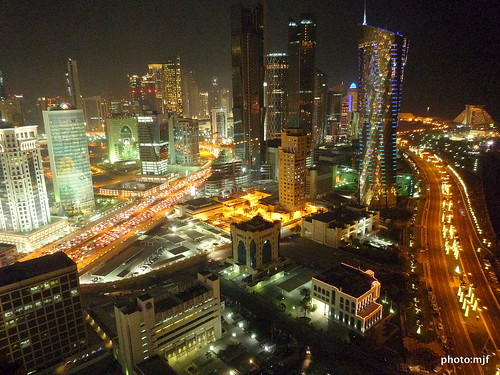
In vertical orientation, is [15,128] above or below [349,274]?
above

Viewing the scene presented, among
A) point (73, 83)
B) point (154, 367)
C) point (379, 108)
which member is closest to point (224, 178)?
point (379, 108)

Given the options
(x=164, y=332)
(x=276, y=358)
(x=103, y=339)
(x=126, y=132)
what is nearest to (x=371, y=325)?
(x=276, y=358)

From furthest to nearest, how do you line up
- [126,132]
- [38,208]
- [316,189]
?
[126,132] < [316,189] < [38,208]

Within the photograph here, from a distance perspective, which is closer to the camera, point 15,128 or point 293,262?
point 293,262

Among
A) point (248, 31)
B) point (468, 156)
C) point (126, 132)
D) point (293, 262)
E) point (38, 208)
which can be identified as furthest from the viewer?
point (126, 132)

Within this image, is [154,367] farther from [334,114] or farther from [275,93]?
[334,114]

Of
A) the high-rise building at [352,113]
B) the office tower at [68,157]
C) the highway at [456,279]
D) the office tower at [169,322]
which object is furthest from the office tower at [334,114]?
the office tower at [169,322]

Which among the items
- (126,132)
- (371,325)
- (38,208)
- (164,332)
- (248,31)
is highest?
(248,31)

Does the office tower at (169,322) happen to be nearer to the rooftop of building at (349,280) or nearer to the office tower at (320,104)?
the rooftop of building at (349,280)

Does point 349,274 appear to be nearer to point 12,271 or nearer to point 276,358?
point 276,358
